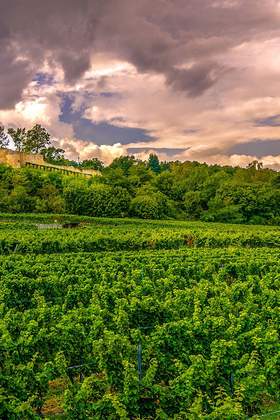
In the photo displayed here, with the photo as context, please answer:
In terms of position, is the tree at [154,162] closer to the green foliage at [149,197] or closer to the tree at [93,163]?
the tree at [93,163]

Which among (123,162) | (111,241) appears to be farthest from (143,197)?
(123,162)

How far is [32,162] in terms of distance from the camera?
353 ft

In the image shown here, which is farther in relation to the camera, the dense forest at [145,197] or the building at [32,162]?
the building at [32,162]

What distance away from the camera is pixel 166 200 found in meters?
80.6

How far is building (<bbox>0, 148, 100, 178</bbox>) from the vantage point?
104 meters

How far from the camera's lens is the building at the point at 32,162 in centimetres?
10362

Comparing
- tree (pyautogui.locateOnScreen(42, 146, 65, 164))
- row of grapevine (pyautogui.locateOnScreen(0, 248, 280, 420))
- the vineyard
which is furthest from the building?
row of grapevine (pyautogui.locateOnScreen(0, 248, 280, 420))

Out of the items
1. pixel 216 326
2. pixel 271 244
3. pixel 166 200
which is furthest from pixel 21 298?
pixel 166 200

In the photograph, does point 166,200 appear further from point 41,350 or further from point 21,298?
point 41,350

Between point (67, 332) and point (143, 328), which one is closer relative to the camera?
point (67, 332)

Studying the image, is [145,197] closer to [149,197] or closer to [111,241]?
[149,197]

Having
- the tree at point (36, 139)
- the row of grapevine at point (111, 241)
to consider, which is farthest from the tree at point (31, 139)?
the row of grapevine at point (111, 241)

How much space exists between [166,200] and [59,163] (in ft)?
149

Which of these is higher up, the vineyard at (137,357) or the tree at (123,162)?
the tree at (123,162)
